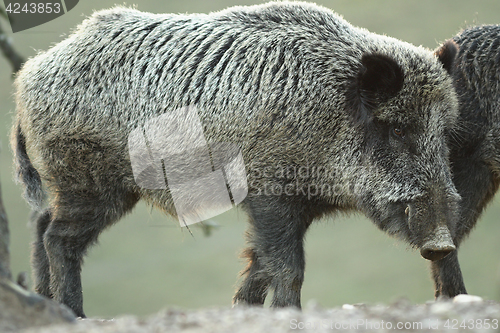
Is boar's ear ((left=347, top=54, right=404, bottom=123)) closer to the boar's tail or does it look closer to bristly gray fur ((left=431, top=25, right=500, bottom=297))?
bristly gray fur ((left=431, top=25, right=500, bottom=297))

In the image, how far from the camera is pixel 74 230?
20.6ft

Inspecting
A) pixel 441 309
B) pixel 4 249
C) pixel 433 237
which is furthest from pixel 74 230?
pixel 441 309

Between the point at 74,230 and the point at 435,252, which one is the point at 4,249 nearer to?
the point at 74,230

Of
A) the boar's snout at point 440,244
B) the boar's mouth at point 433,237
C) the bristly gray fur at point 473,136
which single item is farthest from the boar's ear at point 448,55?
the boar's snout at point 440,244

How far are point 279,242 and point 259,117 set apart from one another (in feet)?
3.97

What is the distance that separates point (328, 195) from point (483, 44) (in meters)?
2.46

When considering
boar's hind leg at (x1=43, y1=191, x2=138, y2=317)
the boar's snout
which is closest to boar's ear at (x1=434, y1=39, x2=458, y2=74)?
the boar's snout

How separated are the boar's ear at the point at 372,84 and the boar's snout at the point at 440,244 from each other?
49.2 inches

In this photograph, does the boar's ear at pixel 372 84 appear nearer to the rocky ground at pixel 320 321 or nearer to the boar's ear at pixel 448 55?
the boar's ear at pixel 448 55

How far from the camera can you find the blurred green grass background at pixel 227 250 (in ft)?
80.5

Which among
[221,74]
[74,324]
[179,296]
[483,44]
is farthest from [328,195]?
[179,296]

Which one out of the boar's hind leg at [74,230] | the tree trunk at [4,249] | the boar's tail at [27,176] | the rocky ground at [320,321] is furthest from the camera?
the boar's tail at [27,176]

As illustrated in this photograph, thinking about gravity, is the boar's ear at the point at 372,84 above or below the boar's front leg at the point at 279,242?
above

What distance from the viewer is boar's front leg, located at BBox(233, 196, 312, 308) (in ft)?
18.3
